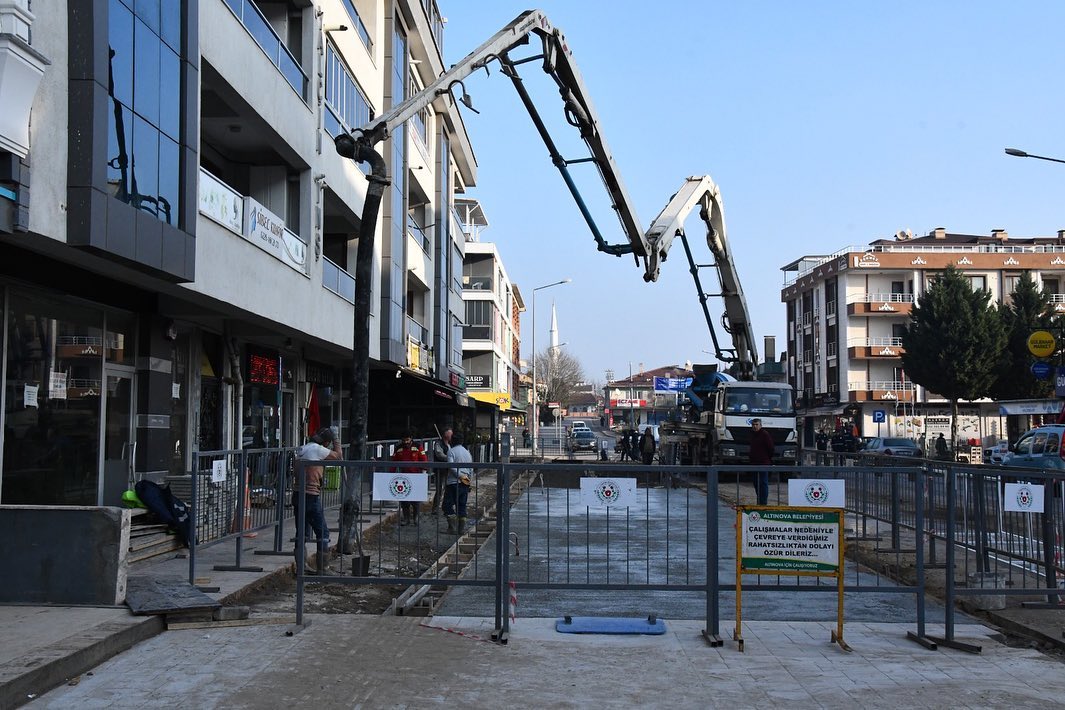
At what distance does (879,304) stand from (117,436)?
6760 centimetres

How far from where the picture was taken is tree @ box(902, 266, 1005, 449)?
62281 mm

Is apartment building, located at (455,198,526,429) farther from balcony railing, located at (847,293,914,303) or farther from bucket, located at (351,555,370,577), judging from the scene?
bucket, located at (351,555,370,577)

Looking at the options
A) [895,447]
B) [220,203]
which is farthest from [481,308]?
[220,203]

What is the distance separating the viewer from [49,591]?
8750 millimetres

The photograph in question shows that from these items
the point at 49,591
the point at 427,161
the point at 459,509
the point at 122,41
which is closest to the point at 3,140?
the point at 122,41

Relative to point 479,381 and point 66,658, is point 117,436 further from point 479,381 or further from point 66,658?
point 479,381

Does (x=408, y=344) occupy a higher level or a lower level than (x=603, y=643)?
higher

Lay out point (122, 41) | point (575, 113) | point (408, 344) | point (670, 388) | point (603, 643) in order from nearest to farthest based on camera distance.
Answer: point (603, 643) → point (122, 41) → point (575, 113) → point (408, 344) → point (670, 388)

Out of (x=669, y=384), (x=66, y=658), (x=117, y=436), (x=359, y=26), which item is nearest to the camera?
(x=66, y=658)

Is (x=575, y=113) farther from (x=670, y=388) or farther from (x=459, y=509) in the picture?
(x=670, y=388)

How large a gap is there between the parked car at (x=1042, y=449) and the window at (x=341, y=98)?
18123 millimetres

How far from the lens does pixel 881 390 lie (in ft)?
245

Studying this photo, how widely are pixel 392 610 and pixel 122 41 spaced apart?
22.4 feet

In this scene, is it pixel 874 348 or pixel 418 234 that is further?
pixel 874 348
